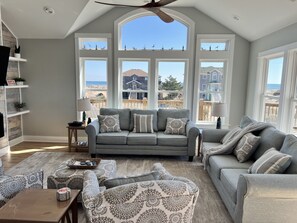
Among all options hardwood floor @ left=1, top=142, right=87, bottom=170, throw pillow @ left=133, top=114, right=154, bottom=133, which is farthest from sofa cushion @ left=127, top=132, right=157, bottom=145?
hardwood floor @ left=1, top=142, right=87, bottom=170

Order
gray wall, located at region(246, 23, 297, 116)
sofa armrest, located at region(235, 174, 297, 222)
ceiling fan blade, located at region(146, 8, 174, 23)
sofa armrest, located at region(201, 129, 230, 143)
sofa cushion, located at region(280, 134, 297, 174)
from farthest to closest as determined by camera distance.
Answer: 1. sofa armrest, located at region(201, 129, 230, 143)
2. gray wall, located at region(246, 23, 297, 116)
3. ceiling fan blade, located at region(146, 8, 174, 23)
4. sofa cushion, located at region(280, 134, 297, 174)
5. sofa armrest, located at region(235, 174, 297, 222)

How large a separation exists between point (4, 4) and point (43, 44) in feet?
3.70

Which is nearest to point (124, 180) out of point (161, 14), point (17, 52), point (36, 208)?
point (36, 208)

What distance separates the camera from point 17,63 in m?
5.50

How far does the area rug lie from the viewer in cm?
276

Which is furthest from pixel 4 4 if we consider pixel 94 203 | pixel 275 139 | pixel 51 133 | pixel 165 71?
pixel 275 139

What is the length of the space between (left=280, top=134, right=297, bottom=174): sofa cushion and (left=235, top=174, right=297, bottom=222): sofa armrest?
0.23 m

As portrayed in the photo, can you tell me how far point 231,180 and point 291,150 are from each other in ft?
2.41

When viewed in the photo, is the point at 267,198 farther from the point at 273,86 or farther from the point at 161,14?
the point at 273,86

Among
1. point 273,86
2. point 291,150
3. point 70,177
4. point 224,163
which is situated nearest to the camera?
point 291,150

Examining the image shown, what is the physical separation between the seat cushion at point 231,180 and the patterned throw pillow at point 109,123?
255 cm

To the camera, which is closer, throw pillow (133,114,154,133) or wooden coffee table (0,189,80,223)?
wooden coffee table (0,189,80,223)

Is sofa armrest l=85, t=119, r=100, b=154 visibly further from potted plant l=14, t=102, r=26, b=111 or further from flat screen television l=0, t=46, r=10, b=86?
potted plant l=14, t=102, r=26, b=111

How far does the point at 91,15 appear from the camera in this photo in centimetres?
500
